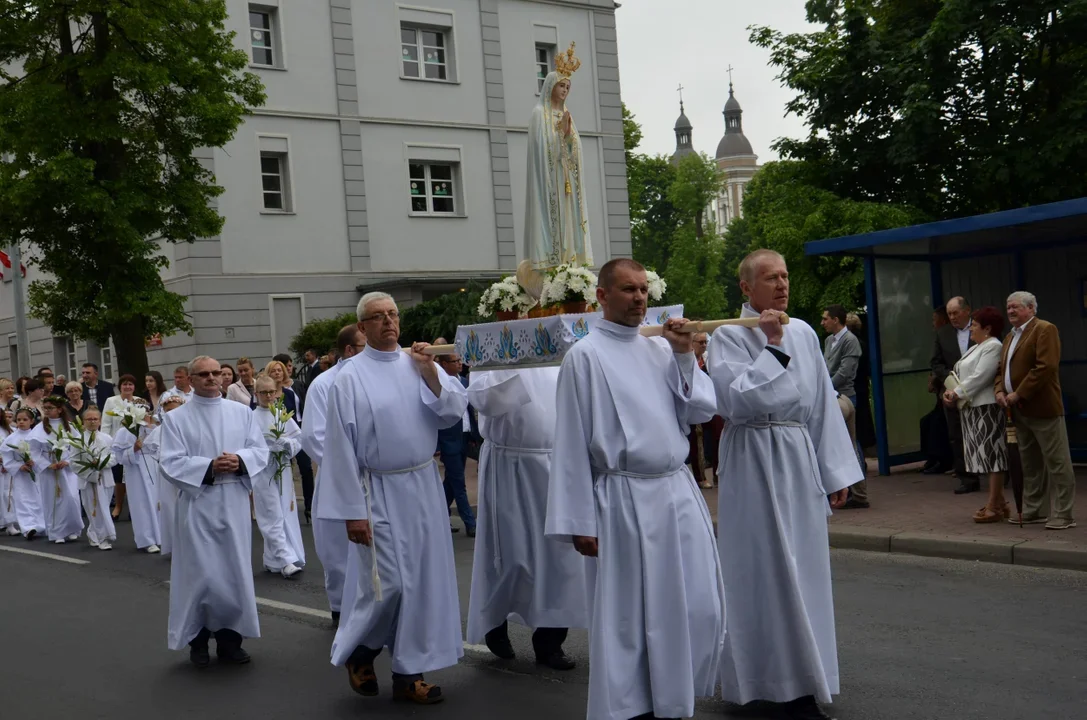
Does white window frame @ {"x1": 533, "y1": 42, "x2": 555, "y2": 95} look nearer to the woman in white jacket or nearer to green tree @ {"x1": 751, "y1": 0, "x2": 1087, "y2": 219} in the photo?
green tree @ {"x1": 751, "y1": 0, "x2": 1087, "y2": 219}

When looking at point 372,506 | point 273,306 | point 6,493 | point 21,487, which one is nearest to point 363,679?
point 372,506

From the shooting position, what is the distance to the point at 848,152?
27.9 m

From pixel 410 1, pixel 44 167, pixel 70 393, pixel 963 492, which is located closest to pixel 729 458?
pixel 963 492

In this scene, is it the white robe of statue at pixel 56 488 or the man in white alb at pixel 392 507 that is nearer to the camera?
the man in white alb at pixel 392 507

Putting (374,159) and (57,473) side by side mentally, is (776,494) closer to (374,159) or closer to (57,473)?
(57,473)

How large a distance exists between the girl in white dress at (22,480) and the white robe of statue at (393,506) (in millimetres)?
10917

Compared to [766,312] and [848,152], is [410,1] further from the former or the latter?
[766,312]

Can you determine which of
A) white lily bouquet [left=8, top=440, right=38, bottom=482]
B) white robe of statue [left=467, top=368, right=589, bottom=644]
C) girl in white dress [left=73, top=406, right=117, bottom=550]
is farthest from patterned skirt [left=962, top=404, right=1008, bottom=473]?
white lily bouquet [left=8, top=440, right=38, bottom=482]

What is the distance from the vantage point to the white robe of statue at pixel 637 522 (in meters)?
5.28

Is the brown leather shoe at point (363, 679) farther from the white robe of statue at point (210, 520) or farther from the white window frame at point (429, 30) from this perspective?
the white window frame at point (429, 30)

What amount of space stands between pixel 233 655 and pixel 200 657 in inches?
7.7

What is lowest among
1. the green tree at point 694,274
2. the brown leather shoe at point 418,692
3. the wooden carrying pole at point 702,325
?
the brown leather shoe at point 418,692

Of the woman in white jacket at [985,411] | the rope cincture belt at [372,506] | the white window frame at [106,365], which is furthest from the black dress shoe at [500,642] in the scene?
the white window frame at [106,365]

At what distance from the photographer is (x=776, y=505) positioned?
590 centimetres
